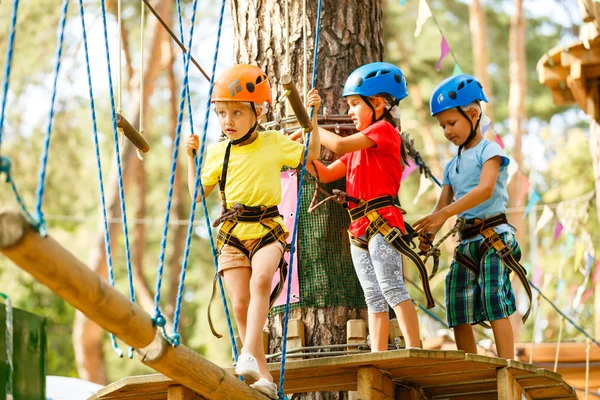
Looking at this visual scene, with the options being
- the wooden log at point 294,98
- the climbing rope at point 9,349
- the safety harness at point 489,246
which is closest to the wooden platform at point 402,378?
the safety harness at point 489,246

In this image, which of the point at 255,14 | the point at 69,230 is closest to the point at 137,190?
the point at 69,230

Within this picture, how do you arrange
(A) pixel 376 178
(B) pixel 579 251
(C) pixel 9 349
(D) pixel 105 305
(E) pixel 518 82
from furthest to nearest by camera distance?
(E) pixel 518 82 → (B) pixel 579 251 → (A) pixel 376 178 → (C) pixel 9 349 → (D) pixel 105 305

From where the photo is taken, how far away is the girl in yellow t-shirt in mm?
4555

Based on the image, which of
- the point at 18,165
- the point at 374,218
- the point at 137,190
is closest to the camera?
the point at 374,218

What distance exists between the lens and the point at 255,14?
575 cm

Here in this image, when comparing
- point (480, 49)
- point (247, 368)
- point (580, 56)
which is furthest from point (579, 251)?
point (480, 49)

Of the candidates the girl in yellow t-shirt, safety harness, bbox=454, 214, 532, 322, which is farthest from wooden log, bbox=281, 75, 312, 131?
safety harness, bbox=454, 214, 532, 322

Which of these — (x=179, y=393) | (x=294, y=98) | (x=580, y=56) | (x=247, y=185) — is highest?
(x=580, y=56)

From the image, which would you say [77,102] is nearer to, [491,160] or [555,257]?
[555,257]

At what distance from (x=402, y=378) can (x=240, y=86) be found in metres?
1.52

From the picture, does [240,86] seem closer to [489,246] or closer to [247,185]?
[247,185]

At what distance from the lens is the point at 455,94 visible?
5328 millimetres

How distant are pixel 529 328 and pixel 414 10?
26.2 feet

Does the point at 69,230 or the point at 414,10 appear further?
the point at 414,10
